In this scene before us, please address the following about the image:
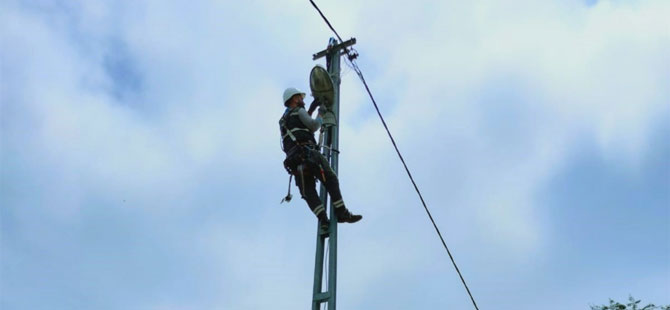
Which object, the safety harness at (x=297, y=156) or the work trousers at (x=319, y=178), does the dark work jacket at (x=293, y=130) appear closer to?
the safety harness at (x=297, y=156)

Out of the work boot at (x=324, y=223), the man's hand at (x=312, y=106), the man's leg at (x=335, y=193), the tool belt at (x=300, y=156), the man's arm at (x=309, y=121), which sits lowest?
the work boot at (x=324, y=223)

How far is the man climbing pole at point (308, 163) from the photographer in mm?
7074

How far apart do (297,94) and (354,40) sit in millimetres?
1187

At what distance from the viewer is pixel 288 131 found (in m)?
7.37

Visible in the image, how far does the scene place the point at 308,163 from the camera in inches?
282

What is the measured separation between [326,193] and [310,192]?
213 mm

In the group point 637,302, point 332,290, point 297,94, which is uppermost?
point 637,302

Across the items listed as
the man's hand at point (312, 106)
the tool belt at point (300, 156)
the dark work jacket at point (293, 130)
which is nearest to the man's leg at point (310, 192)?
the tool belt at point (300, 156)

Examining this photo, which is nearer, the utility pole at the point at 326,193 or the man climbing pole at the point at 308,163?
the utility pole at the point at 326,193

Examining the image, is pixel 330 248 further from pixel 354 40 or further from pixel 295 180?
pixel 354 40

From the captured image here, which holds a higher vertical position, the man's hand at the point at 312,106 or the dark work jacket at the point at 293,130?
the man's hand at the point at 312,106

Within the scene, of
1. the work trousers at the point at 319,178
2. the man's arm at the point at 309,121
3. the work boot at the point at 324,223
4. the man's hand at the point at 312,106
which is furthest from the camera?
the man's hand at the point at 312,106

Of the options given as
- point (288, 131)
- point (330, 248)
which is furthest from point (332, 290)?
point (288, 131)

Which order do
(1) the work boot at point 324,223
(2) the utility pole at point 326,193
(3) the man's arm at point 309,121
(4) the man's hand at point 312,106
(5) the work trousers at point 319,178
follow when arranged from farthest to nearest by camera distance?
(4) the man's hand at point 312,106
(3) the man's arm at point 309,121
(5) the work trousers at point 319,178
(1) the work boot at point 324,223
(2) the utility pole at point 326,193
